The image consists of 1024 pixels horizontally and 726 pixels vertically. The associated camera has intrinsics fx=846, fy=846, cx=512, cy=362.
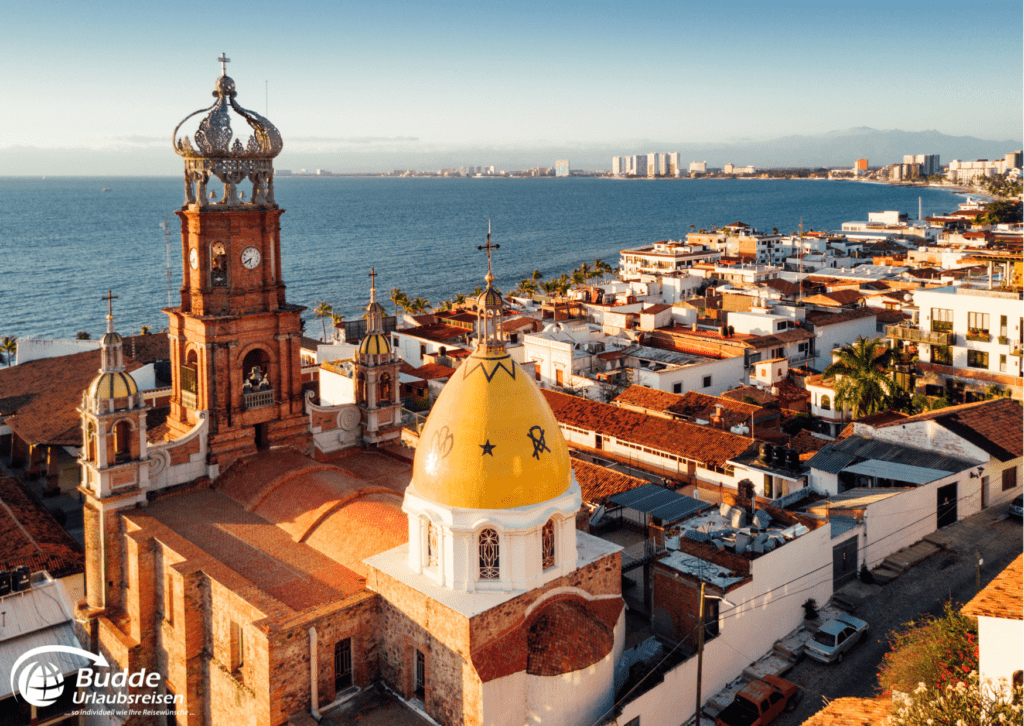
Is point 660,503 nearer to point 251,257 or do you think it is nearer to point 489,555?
point 489,555

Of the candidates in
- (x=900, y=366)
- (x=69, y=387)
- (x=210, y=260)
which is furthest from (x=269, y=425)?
(x=900, y=366)

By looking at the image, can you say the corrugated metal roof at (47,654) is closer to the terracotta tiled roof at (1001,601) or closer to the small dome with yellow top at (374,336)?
the small dome with yellow top at (374,336)

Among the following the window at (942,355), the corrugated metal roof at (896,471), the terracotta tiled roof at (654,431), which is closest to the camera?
the corrugated metal roof at (896,471)

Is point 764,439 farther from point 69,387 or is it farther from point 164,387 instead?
point 69,387

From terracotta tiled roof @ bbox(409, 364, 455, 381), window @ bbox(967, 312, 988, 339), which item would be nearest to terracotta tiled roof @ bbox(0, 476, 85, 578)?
terracotta tiled roof @ bbox(409, 364, 455, 381)

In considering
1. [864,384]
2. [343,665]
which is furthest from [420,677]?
[864,384]

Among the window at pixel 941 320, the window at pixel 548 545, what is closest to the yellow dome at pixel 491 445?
the window at pixel 548 545

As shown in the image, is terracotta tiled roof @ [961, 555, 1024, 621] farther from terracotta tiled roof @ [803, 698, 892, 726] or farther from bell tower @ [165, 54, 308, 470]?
bell tower @ [165, 54, 308, 470]
